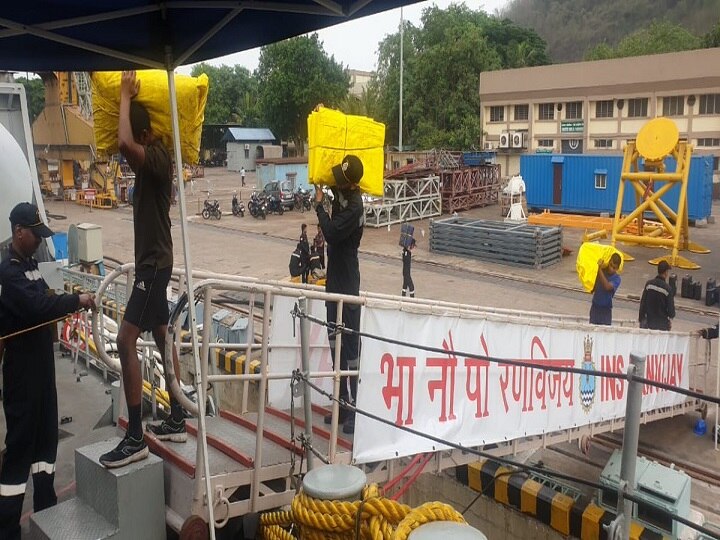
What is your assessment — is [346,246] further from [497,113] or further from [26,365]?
[497,113]

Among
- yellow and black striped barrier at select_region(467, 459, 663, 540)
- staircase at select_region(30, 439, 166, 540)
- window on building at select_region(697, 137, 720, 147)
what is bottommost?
yellow and black striped barrier at select_region(467, 459, 663, 540)

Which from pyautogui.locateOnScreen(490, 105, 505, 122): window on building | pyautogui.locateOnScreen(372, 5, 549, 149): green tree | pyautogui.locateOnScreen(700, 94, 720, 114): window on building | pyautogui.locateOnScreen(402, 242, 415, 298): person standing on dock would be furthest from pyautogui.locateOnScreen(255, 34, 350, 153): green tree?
pyautogui.locateOnScreen(402, 242, 415, 298): person standing on dock

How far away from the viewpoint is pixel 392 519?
2859 mm

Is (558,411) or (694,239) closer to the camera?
(558,411)

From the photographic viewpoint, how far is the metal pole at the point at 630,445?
7.95 ft

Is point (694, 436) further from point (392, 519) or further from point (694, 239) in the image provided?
point (694, 239)

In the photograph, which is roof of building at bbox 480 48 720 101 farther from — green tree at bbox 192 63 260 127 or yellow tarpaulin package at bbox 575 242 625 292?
green tree at bbox 192 63 260 127

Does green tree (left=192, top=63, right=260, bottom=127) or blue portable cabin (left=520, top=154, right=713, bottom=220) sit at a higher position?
green tree (left=192, top=63, right=260, bottom=127)

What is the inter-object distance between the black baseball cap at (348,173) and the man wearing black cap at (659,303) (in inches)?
235

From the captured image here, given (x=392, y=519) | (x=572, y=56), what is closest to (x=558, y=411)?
(x=392, y=519)

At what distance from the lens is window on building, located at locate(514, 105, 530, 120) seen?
42500 millimetres

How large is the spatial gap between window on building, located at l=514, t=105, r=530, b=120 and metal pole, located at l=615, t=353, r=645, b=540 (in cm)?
4256

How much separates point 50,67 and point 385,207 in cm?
2199

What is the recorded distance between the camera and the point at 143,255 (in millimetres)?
3551
